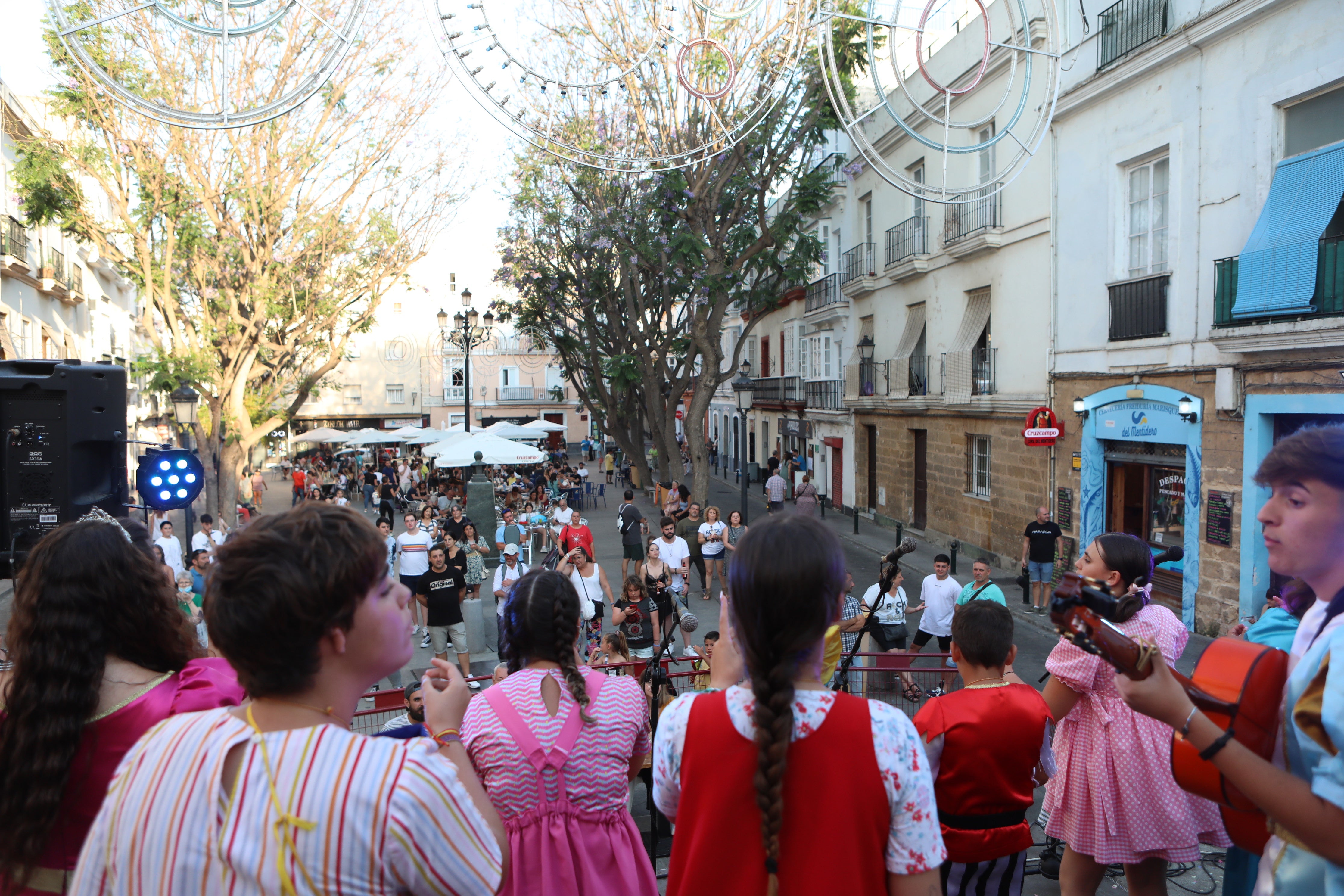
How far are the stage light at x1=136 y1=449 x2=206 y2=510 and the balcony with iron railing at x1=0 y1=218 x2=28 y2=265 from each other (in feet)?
46.5

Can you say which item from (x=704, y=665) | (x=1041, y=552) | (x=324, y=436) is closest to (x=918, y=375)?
(x=1041, y=552)

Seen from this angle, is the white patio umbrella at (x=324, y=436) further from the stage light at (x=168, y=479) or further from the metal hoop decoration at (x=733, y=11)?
the metal hoop decoration at (x=733, y=11)

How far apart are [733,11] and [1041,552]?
27.9 ft

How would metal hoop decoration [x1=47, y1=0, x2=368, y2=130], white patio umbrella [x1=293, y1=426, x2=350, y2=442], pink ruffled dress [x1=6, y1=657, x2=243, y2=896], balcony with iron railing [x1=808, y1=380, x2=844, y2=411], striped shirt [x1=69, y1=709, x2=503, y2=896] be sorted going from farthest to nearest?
white patio umbrella [x1=293, y1=426, x2=350, y2=442], balcony with iron railing [x1=808, y1=380, x2=844, y2=411], metal hoop decoration [x1=47, y1=0, x2=368, y2=130], pink ruffled dress [x1=6, y1=657, x2=243, y2=896], striped shirt [x1=69, y1=709, x2=503, y2=896]

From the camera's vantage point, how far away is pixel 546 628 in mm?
2686

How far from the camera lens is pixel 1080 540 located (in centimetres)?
1358

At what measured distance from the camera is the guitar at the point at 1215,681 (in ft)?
5.33

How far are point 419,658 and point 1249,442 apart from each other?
1023 cm

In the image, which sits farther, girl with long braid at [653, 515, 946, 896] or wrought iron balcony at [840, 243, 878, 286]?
wrought iron balcony at [840, 243, 878, 286]

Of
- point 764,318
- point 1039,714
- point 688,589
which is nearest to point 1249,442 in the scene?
point 688,589

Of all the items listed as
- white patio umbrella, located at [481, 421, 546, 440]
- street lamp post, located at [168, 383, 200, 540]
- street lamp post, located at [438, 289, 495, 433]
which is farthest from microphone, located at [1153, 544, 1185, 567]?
white patio umbrella, located at [481, 421, 546, 440]

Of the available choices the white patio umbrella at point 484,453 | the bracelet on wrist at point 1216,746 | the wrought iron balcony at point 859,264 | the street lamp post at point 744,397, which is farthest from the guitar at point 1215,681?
the wrought iron balcony at point 859,264

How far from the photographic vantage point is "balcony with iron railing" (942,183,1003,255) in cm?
1593

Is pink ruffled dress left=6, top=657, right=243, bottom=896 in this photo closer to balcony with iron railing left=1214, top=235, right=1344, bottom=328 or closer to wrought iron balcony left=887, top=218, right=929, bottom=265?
balcony with iron railing left=1214, top=235, right=1344, bottom=328
